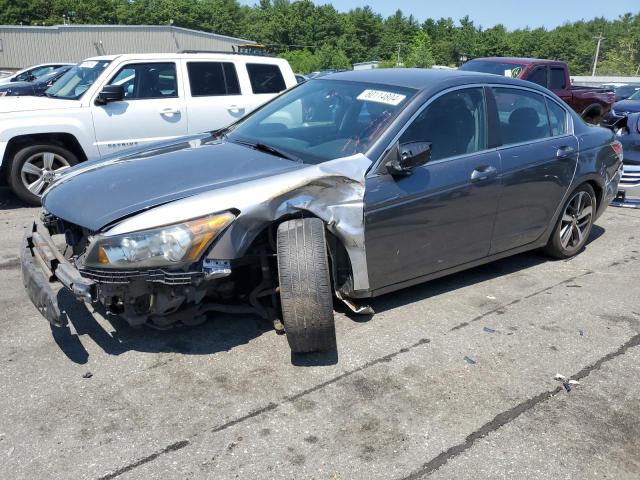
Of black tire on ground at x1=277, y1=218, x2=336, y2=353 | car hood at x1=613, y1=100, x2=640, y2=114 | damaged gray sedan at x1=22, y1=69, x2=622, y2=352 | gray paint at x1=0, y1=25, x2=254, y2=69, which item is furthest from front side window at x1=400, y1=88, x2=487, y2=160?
gray paint at x1=0, y1=25, x2=254, y2=69

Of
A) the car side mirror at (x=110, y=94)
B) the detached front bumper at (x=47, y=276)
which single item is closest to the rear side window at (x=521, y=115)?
the detached front bumper at (x=47, y=276)

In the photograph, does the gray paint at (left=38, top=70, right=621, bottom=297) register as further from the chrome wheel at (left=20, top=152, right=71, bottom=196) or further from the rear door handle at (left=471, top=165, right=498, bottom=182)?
the chrome wheel at (left=20, top=152, right=71, bottom=196)

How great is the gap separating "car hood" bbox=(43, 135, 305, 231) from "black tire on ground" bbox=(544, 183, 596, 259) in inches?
108

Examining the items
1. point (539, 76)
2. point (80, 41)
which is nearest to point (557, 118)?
point (539, 76)

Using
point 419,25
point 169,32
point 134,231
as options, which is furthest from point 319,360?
point 419,25

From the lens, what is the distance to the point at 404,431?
117 inches

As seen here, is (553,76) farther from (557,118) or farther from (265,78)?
(557,118)

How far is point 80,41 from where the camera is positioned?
47.4m

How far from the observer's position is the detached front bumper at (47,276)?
3145 mm

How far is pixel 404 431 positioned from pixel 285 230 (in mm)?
1266

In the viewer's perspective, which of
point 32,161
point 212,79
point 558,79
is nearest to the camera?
point 32,161

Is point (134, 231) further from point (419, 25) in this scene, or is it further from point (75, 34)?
point (419, 25)

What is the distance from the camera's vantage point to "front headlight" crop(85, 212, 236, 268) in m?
3.13

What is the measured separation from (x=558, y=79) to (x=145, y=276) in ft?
41.7
